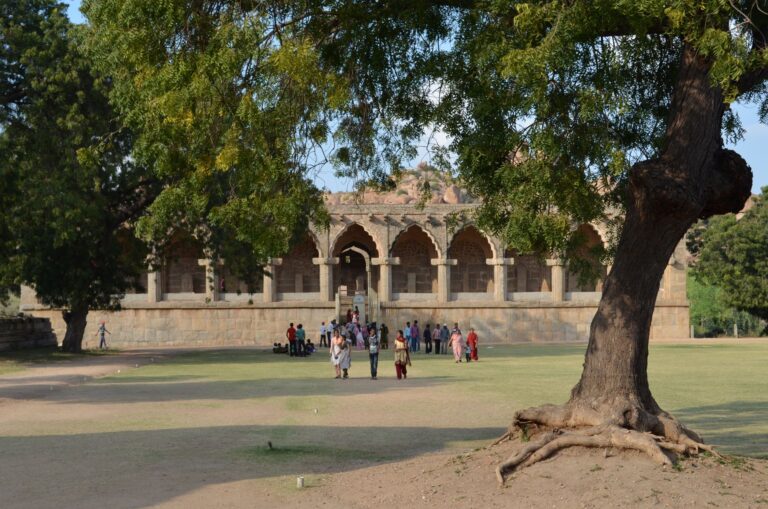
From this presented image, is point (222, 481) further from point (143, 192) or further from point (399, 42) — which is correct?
point (143, 192)

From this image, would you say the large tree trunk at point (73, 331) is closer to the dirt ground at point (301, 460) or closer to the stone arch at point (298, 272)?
the dirt ground at point (301, 460)

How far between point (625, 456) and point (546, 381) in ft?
42.1

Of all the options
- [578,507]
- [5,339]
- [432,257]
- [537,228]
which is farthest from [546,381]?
[432,257]

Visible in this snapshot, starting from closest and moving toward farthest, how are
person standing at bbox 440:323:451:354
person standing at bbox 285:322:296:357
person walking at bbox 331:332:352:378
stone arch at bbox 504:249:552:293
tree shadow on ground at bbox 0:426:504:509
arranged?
tree shadow on ground at bbox 0:426:504:509 → person walking at bbox 331:332:352:378 → person standing at bbox 285:322:296:357 → person standing at bbox 440:323:451:354 → stone arch at bbox 504:249:552:293

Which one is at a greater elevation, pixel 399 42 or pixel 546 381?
pixel 399 42

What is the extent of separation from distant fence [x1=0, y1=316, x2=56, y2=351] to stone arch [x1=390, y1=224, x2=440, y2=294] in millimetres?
19176

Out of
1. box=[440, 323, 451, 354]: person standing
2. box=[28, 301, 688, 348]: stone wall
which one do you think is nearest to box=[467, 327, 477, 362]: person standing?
box=[440, 323, 451, 354]: person standing

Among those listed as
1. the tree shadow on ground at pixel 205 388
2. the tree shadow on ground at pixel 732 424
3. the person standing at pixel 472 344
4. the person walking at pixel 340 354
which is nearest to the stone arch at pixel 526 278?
the person standing at pixel 472 344

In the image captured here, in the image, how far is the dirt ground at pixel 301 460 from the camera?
28.3 feet

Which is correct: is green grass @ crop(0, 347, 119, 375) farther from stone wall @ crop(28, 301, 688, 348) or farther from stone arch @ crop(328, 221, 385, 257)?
stone arch @ crop(328, 221, 385, 257)

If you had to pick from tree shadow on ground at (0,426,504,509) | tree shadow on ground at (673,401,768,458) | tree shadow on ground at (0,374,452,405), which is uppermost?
tree shadow on ground at (0,374,452,405)

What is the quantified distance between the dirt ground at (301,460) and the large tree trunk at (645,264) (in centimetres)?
50

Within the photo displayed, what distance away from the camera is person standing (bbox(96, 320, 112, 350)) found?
42.5m

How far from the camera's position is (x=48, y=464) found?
430 inches
